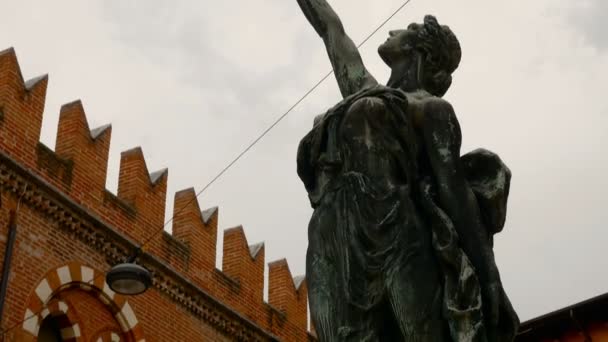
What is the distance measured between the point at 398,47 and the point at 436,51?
0.14 meters

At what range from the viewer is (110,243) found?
1816 centimetres

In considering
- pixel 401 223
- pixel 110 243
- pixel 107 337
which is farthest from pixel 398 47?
pixel 110 243

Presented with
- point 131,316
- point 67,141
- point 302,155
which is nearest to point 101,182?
point 67,141

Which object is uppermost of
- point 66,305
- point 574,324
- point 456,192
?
point 574,324

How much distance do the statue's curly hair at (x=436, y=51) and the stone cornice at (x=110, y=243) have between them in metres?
12.9

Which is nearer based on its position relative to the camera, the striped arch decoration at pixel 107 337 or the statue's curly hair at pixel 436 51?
the statue's curly hair at pixel 436 51

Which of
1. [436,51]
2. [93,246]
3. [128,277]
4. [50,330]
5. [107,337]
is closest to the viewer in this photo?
[436,51]

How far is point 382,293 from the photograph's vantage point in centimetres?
371

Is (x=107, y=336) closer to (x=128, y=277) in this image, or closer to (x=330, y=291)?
(x=128, y=277)

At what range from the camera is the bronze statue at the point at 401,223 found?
3684mm

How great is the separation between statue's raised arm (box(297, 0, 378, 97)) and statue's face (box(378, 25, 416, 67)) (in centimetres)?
10

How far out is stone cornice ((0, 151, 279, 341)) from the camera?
16.6 metres

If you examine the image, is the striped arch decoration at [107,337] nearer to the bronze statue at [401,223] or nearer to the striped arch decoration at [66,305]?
the striped arch decoration at [66,305]

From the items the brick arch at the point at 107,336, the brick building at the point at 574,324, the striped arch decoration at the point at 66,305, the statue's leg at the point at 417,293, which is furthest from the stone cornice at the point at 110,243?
the statue's leg at the point at 417,293
